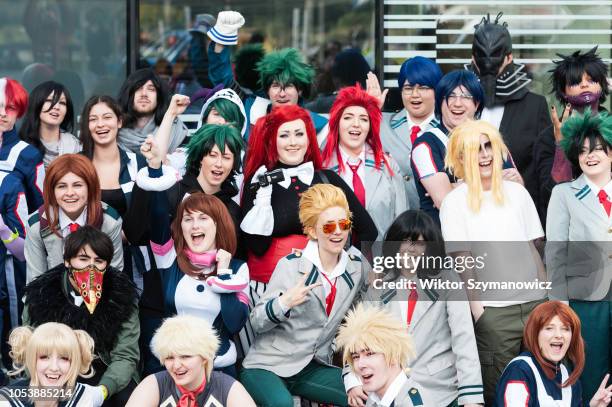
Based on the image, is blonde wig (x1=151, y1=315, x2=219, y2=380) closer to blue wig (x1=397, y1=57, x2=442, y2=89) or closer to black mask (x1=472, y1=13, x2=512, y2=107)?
blue wig (x1=397, y1=57, x2=442, y2=89)

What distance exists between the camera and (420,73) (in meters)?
7.31

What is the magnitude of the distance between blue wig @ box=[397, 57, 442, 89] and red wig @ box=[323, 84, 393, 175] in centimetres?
41

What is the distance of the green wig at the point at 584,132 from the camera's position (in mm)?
6531

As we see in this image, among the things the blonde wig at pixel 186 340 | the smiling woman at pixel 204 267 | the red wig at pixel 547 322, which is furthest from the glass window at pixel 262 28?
the red wig at pixel 547 322

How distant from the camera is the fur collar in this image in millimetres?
6133

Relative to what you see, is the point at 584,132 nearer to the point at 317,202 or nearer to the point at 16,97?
the point at 317,202

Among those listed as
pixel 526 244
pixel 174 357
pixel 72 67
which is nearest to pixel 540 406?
pixel 526 244

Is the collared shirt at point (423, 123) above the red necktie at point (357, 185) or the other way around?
above

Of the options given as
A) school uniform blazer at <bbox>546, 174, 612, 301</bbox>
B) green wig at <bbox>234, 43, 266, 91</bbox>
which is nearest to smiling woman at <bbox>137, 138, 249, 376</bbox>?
school uniform blazer at <bbox>546, 174, 612, 301</bbox>

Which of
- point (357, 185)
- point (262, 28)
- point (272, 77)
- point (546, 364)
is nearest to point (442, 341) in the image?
point (546, 364)

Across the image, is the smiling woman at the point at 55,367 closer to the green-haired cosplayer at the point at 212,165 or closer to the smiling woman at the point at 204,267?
the smiling woman at the point at 204,267

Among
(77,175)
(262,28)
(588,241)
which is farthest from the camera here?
(262,28)

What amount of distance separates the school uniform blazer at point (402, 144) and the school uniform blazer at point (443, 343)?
1.06 meters

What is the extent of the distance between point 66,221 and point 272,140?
1.22 metres
